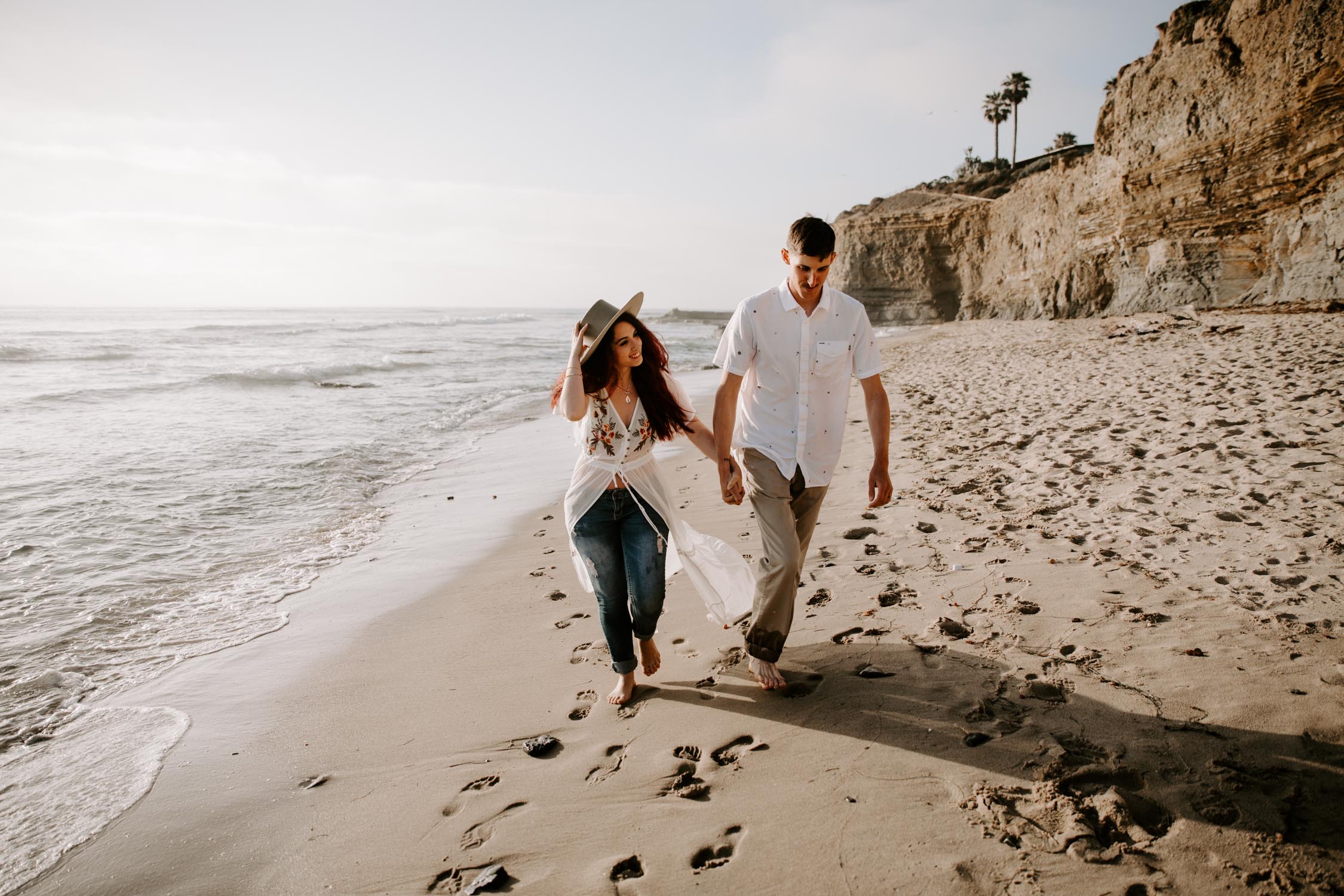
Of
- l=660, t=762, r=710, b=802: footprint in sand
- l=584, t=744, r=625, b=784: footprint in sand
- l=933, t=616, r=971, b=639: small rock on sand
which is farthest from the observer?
l=933, t=616, r=971, b=639: small rock on sand

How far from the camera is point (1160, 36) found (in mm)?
17766

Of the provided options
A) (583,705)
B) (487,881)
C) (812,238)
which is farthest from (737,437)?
(487,881)

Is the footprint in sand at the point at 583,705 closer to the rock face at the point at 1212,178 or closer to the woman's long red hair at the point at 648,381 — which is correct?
the woman's long red hair at the point at 648,381

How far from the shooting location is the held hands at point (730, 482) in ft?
9.85

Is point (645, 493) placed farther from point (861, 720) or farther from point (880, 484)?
point (861, 720)

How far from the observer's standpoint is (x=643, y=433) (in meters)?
3.07

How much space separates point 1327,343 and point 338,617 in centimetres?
1142

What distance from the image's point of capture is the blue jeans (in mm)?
3023

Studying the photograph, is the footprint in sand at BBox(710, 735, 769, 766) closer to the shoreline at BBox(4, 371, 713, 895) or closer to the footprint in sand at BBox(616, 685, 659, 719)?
the footprint in sand at BBox(616, 685, 659, 719)

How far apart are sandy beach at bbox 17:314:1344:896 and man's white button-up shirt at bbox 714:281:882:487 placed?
1.06m

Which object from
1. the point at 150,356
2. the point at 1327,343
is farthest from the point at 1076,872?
the point at 150,356

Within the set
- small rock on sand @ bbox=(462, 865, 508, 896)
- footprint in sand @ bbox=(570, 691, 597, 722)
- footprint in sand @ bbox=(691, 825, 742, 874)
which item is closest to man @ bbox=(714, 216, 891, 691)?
footprint in sand @ bbox=(570, 691, 597, 722)

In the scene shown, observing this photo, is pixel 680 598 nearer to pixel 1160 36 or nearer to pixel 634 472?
pixel 634 472

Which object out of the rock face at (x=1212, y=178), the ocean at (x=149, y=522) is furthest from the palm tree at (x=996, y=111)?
the ocean at (x=149, y=522)
